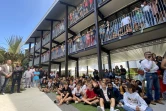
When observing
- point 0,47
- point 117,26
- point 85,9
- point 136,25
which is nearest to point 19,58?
point 0,47

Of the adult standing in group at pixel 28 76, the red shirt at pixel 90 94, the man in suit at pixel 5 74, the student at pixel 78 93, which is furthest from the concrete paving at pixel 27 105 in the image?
the adult standing in group at pixel 28 76

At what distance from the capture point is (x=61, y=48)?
14.0 m

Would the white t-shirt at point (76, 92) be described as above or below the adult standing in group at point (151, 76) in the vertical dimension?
below

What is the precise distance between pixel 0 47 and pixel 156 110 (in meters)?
10.4

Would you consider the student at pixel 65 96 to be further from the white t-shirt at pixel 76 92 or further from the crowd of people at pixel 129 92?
the white t-shirt at pixel 76 92

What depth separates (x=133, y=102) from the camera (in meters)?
3.82

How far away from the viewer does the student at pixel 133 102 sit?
3.55 metres

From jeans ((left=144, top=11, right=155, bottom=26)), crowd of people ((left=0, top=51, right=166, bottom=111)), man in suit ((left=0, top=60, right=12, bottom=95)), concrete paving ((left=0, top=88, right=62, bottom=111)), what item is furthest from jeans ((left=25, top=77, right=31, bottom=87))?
jeans ((left=144, top=11, right=155, bottom=26))

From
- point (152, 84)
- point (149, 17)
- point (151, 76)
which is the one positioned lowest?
point (152, 84)

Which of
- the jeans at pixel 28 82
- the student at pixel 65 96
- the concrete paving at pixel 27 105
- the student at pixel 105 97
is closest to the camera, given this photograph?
the student at pixel 105 97

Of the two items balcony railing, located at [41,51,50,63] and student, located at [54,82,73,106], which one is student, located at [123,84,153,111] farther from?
balcony railing, located at [41,51,50,63]

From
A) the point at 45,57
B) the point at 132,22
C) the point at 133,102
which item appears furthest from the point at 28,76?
the point at 133,102

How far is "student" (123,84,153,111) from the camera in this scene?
355 centimetres

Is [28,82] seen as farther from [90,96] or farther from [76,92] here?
[90,96]
